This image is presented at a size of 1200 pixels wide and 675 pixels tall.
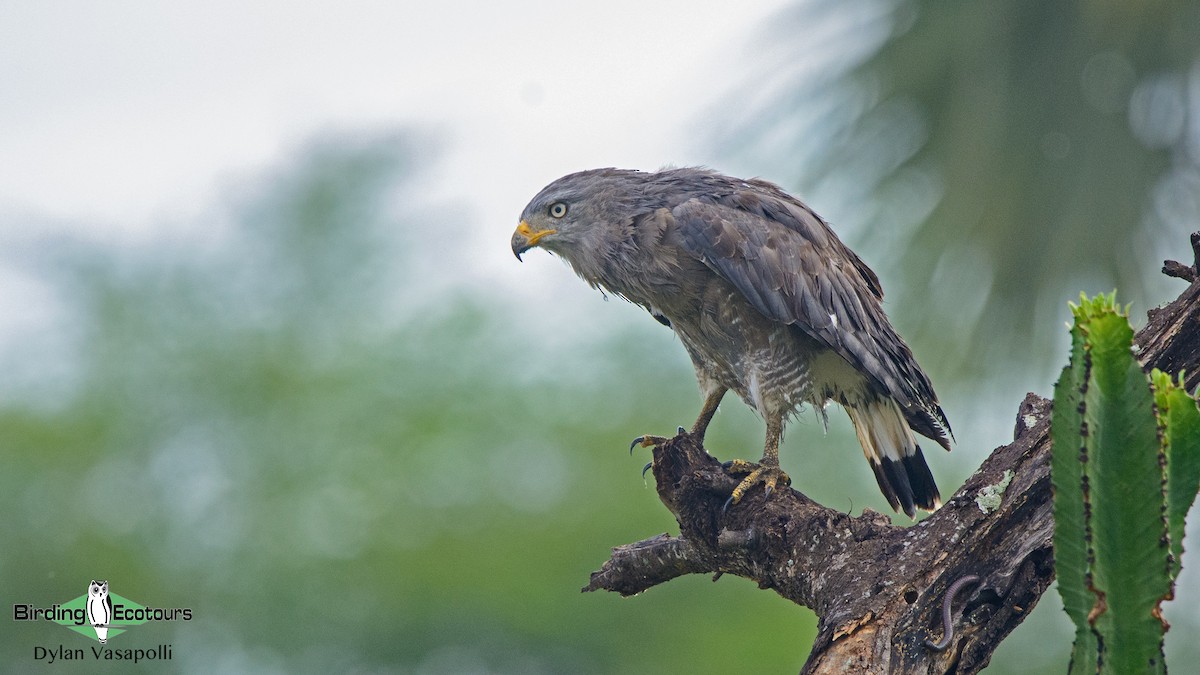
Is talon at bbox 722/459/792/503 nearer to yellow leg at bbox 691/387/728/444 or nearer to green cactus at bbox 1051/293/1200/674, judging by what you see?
yellow leg at bbox 691/387/728/444

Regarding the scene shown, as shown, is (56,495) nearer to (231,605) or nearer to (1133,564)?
(231,605)

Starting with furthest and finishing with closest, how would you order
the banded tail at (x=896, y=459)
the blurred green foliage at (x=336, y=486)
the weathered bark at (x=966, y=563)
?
the blurred green foliage at (x=336, y=486) < the banded tail at (x=896, y=459) < the weathered bark at (x=966, y=563)

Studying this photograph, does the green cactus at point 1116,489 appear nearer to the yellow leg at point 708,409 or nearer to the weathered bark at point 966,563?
the weathered bark at point 966,563

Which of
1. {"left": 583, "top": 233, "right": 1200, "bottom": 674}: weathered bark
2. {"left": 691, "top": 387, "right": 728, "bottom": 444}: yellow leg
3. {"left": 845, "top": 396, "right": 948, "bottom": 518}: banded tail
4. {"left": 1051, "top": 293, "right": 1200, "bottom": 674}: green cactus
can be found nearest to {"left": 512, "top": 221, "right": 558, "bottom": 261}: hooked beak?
{"left": 691, "top": 387, "right": 728, "bottom": 444}: yellow leg

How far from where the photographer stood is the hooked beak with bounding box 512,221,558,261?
5289mm

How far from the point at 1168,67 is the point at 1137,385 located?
237 inches

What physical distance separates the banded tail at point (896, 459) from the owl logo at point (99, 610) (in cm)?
432

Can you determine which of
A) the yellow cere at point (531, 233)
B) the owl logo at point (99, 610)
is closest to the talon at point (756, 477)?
the yellow cere at point (531, 233)

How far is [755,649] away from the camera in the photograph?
42.9 ft

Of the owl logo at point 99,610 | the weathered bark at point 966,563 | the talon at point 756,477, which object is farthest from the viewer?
the owl logo at point 99,610

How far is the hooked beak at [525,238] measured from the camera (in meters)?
5.29

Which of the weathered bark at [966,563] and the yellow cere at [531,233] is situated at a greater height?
the yellow cere at [531,233]

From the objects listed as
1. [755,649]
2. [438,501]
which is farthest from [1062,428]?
[438,501]

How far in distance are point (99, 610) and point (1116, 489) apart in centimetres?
589
